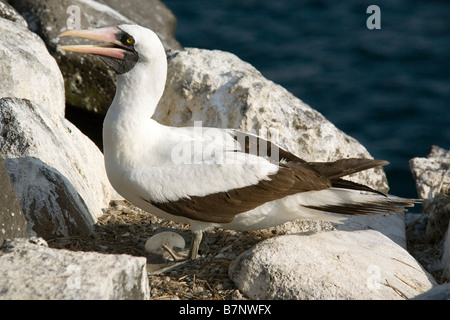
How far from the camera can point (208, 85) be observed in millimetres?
6844

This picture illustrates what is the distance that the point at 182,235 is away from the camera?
597 cm

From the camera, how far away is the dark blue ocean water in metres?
11.9

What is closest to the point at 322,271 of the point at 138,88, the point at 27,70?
the point at 138,88

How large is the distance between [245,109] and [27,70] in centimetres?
201

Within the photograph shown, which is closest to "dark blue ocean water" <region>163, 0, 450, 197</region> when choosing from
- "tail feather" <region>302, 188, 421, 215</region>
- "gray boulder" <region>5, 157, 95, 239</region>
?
"tail feather" <region>302, 188, 421, 215</region>

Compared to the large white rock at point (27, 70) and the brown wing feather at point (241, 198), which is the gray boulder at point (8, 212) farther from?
the large white rock at point (27, 70)

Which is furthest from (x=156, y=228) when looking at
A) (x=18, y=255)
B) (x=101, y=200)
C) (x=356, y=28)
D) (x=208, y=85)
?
(x=356, y=28)

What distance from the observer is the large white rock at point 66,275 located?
3816 mm

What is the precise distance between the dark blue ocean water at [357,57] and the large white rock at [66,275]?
7.48m

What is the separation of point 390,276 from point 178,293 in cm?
147

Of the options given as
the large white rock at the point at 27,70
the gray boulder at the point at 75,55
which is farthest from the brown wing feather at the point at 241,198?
the gray boulder at the point at 75,55
